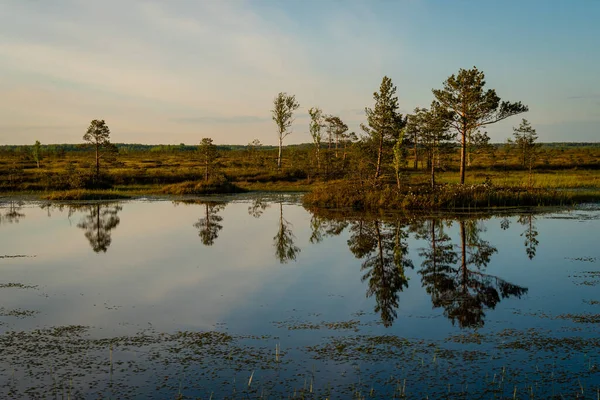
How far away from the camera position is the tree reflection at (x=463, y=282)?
12.7 meters

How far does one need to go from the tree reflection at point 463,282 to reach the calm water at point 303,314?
0.24 feet

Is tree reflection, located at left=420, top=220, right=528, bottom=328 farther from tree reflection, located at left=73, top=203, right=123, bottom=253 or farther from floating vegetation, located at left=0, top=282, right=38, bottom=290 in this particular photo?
tree reflection, located at left=73, top=203, right=123, bottom=253

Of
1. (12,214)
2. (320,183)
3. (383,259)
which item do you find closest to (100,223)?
(12,214)

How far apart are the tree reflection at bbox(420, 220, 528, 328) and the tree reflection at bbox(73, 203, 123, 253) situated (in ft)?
42.6

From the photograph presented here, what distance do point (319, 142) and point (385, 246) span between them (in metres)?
53.9

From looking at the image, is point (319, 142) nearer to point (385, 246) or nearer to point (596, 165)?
point (596, 165)

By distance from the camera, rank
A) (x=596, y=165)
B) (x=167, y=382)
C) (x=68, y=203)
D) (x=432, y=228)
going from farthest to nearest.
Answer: (x=596, y=165)
(x=68, y=203)
(x=432, y=228)
(x=167, y=382)

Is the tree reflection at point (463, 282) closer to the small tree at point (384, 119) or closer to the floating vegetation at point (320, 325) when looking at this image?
the floating vegetation at point (320, 325)

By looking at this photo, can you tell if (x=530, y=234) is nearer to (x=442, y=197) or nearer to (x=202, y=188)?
(x=442, y=197)

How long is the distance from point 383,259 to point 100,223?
17511mm

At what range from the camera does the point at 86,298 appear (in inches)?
554

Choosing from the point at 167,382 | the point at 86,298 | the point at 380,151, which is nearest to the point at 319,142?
the point at 380,151

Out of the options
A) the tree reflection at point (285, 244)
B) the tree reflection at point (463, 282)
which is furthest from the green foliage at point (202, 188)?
the tree reflection at point (463, 282)

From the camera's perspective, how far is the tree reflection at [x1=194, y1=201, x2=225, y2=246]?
80.0 ft
